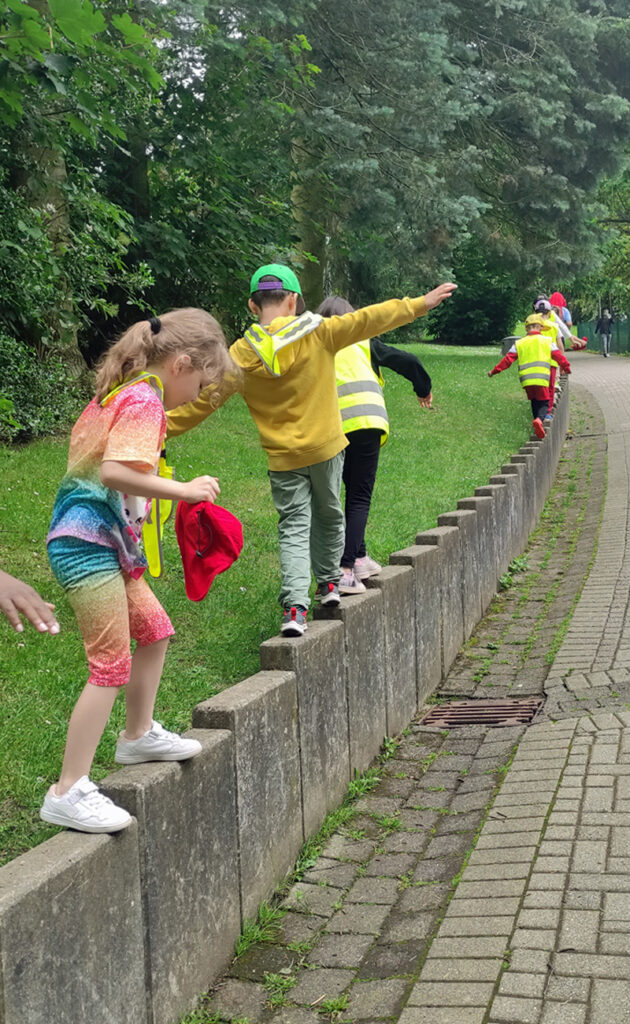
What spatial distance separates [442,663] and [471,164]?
17830 millimetres

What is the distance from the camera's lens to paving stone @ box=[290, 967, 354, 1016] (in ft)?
12.1

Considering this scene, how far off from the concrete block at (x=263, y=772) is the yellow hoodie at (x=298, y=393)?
1464 millimetres

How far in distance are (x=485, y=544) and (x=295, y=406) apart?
3.56m

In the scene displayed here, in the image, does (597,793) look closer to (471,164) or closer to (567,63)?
(471,164)

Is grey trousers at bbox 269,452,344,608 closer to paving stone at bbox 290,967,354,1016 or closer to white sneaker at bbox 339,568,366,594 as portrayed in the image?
white sneaker at bbox 339,568,366,594

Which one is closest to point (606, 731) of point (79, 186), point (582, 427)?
point (79, 186)

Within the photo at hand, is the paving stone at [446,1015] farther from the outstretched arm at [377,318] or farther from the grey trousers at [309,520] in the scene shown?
the outstretched arm at [377,318]

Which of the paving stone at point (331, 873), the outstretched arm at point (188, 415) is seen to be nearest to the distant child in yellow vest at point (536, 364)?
the outstretched arm at point (188, 415)

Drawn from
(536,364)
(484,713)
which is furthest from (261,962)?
(536,364)

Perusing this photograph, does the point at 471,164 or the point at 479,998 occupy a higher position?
the point at 471,164

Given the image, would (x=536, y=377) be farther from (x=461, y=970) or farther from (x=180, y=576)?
(x=461, y=970)

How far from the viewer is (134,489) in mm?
3373

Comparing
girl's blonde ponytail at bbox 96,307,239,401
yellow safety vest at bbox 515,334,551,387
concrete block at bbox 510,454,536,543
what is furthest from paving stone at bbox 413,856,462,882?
yellow safety vest at bbox 515,334,551,387

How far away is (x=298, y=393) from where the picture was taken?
18.5 feet
